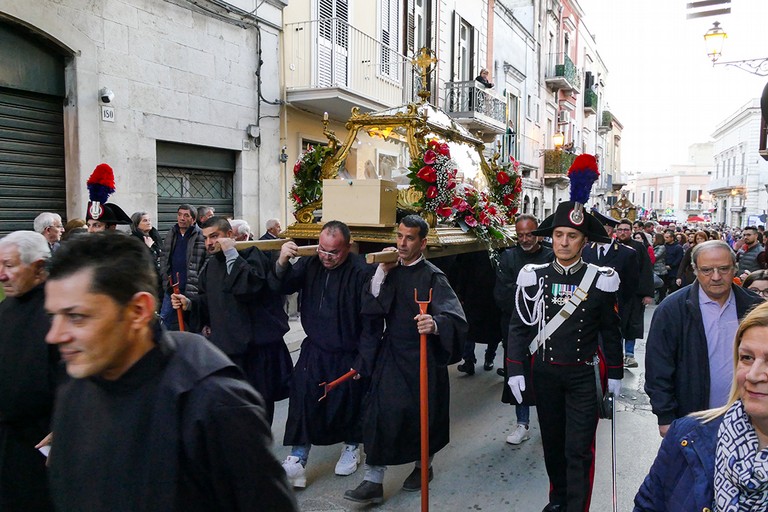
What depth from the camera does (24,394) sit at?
2633 mm

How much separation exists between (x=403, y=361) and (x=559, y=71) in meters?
26.8

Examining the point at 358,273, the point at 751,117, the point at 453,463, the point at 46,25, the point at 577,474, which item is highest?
the point at 751,117

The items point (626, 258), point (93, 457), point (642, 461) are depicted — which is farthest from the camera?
point (626, 258)

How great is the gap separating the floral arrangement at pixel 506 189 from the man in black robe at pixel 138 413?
6.09m

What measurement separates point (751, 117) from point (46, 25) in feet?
173

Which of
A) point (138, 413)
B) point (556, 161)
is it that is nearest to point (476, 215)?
point (138, 413)

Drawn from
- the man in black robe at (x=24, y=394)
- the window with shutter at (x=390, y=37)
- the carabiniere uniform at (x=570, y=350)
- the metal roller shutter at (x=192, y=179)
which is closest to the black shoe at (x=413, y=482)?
the carabiniere uniform at (x=570, y=350)

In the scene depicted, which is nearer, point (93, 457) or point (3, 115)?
point (93, 457)

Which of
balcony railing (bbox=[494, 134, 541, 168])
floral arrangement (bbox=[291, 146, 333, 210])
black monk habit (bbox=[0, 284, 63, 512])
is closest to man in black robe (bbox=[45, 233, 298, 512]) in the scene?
black monk habit (bbox=[0, 284, 63, 512])

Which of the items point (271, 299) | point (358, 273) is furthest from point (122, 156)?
point (358, 273)

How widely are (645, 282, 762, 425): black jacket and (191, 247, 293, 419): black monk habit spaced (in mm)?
2678

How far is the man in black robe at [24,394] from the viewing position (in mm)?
2637

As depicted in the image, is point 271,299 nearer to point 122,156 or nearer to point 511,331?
point 511,331

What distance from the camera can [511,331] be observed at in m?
4.05
